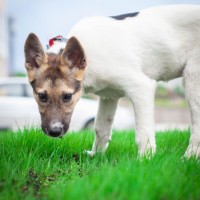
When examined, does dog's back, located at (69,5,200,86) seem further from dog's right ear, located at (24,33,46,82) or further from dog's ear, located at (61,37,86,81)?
dog's right ear, located at (24,33,46,82)

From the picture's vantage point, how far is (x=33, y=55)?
4.62 meters

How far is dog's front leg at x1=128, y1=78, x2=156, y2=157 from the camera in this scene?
15.3 ft

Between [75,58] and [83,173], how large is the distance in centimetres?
119

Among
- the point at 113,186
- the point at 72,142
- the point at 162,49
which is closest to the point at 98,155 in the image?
the point at 72,142

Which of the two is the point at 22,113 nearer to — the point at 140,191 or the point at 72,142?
the point at 72,142

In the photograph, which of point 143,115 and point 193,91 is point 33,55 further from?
point 193,91

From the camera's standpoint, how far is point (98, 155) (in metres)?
5.03

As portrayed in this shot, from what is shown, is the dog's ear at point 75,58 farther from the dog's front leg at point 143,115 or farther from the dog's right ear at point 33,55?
the dog's front leg at point 143,115

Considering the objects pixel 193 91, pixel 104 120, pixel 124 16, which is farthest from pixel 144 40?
pixel 104 120

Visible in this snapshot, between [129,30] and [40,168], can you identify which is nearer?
[40,168]

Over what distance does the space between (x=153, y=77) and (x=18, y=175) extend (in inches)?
78.8

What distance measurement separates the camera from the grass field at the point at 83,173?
10.3 ft

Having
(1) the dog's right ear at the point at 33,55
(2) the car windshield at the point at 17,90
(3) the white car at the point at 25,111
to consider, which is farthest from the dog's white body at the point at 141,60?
(2) the car windshield at the point at 17,90

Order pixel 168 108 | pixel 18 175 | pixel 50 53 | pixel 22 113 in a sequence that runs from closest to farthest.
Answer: pixel 18 175, pixel 50 53, pixel 22 113, pixel 168 108
